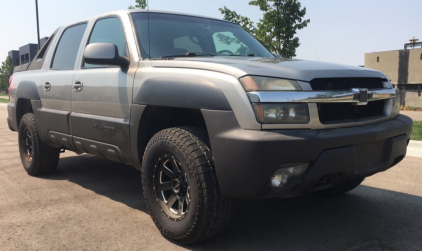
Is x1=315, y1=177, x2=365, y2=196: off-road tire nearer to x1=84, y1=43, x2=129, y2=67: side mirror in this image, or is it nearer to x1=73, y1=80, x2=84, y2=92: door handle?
x1=84, y1=43, x2=129, y2=67: side mirror

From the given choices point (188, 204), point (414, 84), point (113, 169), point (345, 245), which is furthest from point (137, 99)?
point (414, 84)

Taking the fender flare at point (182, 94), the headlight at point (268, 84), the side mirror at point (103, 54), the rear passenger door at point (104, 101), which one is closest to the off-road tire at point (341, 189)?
the headlight at point (268, 84)

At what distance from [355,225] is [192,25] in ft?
7.91

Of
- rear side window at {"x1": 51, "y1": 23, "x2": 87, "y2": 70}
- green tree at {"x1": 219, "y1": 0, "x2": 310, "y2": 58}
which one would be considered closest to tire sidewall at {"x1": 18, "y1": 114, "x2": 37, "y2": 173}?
rear side window at {"x1": 51, "y1": 23, "x2": 87, "y2": 70}

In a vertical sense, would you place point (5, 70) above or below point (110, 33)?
below

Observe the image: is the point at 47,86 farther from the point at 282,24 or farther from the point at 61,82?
the point at 282,24

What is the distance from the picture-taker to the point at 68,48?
4.59 meters

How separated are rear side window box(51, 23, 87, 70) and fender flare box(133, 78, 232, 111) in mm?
1579

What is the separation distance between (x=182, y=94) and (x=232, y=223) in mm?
1219

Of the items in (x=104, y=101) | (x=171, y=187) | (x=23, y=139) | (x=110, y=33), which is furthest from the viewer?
(x=23, y=139)

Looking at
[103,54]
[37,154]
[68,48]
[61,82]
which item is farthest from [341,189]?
[37,154]

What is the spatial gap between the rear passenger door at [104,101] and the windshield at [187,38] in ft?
0.73

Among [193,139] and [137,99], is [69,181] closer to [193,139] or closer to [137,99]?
[137,99]

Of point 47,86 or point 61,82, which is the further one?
point 47,86
